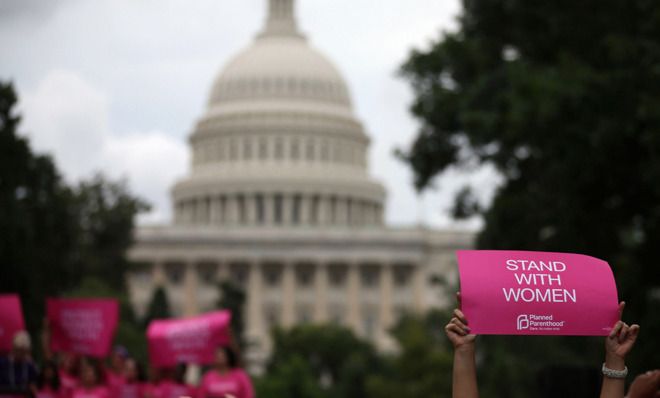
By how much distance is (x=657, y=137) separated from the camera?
31891 millimetres

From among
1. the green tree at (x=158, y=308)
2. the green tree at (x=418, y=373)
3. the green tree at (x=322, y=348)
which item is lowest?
the green tree at (x=322, y=348)

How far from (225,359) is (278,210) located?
489 feet

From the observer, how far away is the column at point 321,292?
150 metres

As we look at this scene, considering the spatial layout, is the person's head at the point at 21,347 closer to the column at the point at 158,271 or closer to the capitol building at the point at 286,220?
the capitol building at the point at 286,220

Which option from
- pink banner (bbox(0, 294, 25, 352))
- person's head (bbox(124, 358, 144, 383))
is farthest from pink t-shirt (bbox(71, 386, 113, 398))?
person's head (bbox(124, 358, 144, 383))

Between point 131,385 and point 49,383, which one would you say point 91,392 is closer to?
point 49,383

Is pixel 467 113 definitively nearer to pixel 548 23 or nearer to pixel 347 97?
pixel 548 23

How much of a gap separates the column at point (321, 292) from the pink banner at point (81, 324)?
5054 inches

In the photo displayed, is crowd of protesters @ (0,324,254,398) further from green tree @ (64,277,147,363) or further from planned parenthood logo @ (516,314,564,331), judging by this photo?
green tree @ (64,277,147,363)

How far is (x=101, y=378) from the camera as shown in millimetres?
17672

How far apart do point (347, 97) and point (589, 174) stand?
145 metres

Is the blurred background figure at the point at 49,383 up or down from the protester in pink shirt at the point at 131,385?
up

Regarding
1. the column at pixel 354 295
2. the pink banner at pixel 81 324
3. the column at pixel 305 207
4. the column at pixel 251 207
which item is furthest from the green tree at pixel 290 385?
the column at pixel 305 207

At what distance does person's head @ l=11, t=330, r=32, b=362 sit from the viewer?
1497 centimetres
